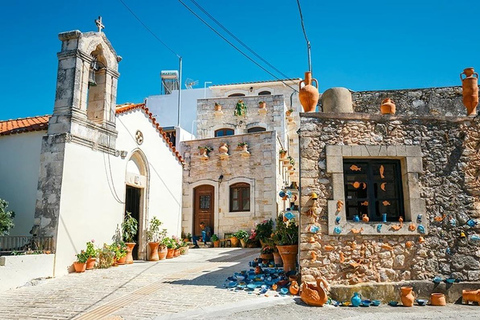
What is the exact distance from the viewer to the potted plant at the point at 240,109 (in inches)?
805

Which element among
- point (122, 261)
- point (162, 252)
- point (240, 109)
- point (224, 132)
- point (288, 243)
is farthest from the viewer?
point (224, 132)

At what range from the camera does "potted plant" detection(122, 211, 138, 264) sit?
1088cm

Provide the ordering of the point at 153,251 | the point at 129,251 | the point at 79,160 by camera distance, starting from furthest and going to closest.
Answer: the point at 153,251, the point at 129,251, the point at 79,160

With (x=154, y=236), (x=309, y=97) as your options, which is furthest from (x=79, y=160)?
(x=309, y=97)

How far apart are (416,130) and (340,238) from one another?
245cm

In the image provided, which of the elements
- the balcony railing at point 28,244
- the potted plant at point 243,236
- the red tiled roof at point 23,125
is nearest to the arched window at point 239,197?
the potted plant at point 243,236

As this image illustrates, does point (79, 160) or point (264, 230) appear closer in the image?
point (79, 160)

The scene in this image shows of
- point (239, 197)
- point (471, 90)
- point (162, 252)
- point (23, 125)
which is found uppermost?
point (23, 125)

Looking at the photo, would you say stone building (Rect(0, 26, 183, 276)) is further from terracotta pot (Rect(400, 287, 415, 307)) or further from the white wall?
terracotta pot (Rect(400, 287, 415, 307))

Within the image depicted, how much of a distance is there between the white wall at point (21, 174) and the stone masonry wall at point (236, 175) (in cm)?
803

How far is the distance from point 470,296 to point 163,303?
496 cm

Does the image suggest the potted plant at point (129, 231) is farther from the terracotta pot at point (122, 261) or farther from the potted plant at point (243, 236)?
the potted plant at point (243, 236)

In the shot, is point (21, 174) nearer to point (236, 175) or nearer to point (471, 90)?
point (236, 175)

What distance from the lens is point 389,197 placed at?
24.1ft
